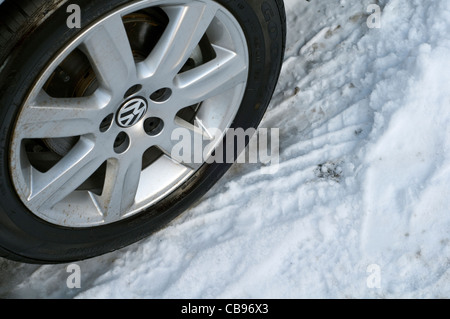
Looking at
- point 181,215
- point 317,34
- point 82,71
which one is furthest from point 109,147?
point 317,34

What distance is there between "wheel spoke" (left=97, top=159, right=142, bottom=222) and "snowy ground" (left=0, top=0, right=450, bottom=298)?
0.35m

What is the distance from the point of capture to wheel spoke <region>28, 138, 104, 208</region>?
1851mm

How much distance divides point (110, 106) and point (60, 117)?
16 cm

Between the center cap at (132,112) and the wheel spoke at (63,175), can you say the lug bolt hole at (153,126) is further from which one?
the wheel spoke at (63,175)

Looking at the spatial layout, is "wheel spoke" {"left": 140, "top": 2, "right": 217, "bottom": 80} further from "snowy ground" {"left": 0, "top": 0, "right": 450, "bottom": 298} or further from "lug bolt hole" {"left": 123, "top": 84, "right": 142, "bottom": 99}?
"snowy ground" {"left": 0, "top": 0, "right": 450, "bottom": 298}

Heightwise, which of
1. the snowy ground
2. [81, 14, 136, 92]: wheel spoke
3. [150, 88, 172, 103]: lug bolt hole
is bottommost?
the snowy ground

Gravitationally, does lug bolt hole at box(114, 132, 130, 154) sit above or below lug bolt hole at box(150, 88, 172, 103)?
→ below

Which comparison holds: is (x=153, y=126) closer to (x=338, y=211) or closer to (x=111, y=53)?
(x=111, y=53)

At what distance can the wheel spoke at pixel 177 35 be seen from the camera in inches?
70.9

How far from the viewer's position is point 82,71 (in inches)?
72.9

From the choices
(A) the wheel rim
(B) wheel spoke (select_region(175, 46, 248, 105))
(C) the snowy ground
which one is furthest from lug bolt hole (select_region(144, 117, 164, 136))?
(C) the snowy ground
